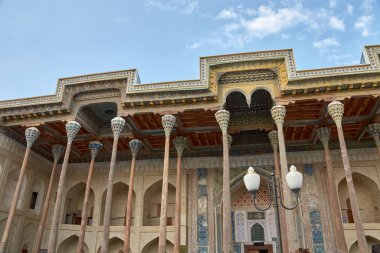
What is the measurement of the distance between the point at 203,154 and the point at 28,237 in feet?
24.4

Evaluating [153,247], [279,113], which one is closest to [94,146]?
[153,247]

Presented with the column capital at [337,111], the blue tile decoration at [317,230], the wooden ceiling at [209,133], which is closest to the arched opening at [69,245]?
the wooden ceiling at [209,133]

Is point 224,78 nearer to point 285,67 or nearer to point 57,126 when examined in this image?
point 285,67

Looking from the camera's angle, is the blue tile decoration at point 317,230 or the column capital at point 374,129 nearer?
the column capital at point 374,129

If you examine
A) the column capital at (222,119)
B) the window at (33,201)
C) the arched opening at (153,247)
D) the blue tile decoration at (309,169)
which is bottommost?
the arched opening at (153,247)

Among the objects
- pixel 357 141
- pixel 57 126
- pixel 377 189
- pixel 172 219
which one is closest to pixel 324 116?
pixel 357 141

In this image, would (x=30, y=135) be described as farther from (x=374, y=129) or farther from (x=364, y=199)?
(x=364, y=199)

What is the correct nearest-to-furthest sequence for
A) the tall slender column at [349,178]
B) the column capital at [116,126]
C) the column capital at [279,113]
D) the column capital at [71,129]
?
1. the tall slender column at [349,178]
2. the column capital at [279,113]
3. the column capital at [116,126]
4. the column capital at [71,129]

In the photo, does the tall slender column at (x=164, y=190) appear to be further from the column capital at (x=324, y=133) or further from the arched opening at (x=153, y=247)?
the column capital at (x=324, y=133)

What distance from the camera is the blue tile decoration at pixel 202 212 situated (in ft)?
38.9

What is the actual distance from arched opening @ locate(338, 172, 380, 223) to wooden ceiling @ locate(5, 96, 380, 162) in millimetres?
1383

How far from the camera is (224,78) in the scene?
9.95 m

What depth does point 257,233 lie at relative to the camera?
40.8 feet

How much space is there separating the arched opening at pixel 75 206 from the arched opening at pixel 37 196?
1.00 metres
